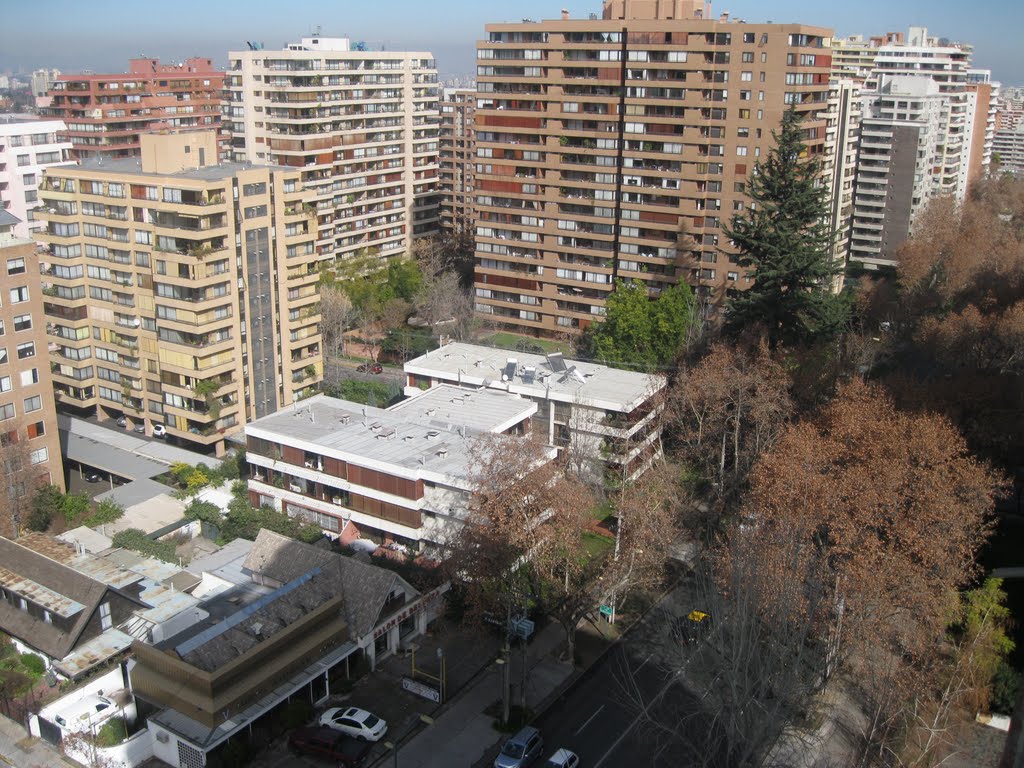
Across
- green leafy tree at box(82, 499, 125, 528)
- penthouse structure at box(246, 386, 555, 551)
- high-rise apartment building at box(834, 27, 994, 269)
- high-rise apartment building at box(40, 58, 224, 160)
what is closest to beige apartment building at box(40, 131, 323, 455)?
penthouse structure at box(246, 386, 555, 551)

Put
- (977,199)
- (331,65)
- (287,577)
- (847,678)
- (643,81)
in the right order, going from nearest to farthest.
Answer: (847,678), (287,577), (643,81), (331,65), (977,199)

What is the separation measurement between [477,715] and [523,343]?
38884 millimetres

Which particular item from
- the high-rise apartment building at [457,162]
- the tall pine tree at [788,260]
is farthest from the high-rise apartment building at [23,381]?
the high-rise apartment building at [457,162]

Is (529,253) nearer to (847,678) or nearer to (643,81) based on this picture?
(643,81)

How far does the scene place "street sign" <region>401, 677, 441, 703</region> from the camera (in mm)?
31328

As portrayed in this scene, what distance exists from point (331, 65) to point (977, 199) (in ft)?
197

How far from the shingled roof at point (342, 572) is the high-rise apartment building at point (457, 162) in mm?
59560

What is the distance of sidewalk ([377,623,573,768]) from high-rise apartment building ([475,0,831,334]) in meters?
32.7

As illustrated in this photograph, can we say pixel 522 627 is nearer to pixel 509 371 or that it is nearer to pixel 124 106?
pixel 509 371

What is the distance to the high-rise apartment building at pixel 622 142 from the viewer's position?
60656 mm

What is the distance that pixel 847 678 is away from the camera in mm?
32344

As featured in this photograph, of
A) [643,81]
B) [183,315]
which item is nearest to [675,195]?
[643,81]

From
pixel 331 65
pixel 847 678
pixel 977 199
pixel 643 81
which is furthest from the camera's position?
pixel 977 199

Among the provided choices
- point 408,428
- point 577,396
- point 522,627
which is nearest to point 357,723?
point 522,627
